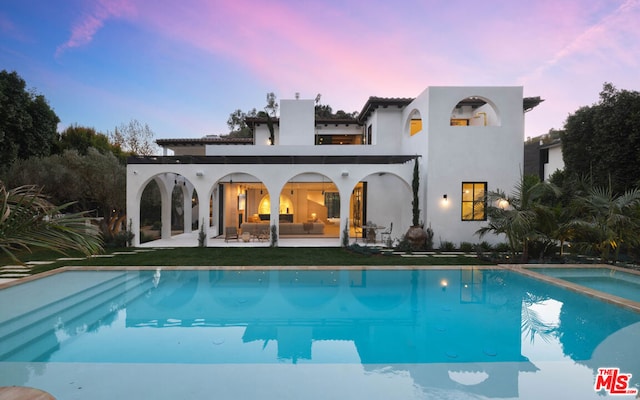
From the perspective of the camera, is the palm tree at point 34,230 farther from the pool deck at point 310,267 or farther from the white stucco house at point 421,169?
the white stucco house at point 421,169

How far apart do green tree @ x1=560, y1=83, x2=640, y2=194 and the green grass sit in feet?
31.3

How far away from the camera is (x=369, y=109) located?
65.3 feet

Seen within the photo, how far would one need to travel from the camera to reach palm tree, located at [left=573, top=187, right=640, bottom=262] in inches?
453

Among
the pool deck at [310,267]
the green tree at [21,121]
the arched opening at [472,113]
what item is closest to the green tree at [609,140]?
the arched opening at [472,113]

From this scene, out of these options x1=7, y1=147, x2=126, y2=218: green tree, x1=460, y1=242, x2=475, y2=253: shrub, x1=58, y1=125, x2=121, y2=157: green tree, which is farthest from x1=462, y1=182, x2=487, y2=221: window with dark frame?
x1=58, y1=125, x2=121, y2=157: green tree

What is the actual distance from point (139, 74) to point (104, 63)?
10.1 feet

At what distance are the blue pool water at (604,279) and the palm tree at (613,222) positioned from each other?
45.1 inches

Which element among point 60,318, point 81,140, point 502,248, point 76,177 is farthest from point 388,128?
point 81,140

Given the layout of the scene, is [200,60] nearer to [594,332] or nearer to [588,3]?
[588,3]

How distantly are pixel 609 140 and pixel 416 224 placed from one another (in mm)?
10616

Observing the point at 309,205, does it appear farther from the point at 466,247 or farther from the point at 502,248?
the point at 502,248

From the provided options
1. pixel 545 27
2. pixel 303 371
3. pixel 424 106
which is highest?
pixel 545 27

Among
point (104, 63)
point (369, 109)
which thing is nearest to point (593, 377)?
point (369, 109)

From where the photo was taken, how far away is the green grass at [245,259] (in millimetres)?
11609
